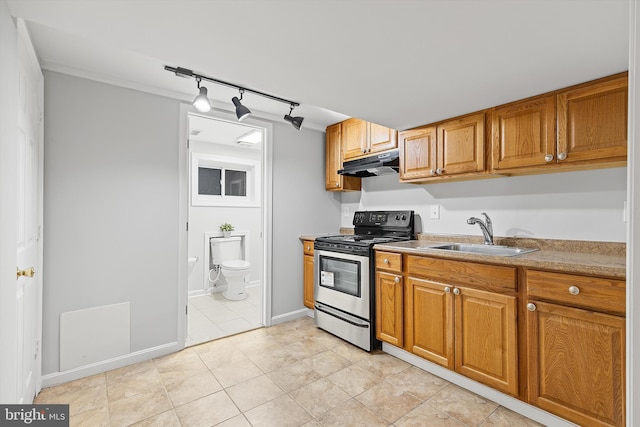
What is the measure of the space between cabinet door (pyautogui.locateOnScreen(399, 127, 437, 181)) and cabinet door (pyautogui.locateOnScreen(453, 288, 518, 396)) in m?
1.06

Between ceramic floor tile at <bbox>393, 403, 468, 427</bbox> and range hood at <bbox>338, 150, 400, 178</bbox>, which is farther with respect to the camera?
range hood at <bbox>338, 150, 400, 178</bbox>

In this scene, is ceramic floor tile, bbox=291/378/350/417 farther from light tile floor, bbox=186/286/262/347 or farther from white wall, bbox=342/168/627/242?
white wall, bbox=342/168/627/242

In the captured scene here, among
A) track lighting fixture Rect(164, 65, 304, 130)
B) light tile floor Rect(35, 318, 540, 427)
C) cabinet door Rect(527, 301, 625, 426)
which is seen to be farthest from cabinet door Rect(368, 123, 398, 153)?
light tile floor Rect(35, 318, 540, 427)

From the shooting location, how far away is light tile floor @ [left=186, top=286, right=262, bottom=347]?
3.00 metres

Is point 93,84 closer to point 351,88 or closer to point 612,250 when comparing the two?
point 351,88

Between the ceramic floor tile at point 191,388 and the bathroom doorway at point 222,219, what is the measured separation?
1.12m

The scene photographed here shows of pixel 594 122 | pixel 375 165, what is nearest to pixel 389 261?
pixel 375 165

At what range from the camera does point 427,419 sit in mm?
1749

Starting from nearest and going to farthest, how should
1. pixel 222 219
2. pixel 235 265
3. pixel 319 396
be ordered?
1. pixel 319 396
2. pixel 235 265
3. pixel 222 219

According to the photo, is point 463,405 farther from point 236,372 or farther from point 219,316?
point 219,316

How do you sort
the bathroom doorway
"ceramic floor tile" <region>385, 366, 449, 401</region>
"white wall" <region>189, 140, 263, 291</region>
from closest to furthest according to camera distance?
"ceramic floor tile" <region>385, 366, 449, 401</region> → the bathroom doorway → "white wall" <region>189, 140, 263, 291</region>

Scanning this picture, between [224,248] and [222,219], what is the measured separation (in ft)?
1.52

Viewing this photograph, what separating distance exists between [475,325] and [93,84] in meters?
3.21

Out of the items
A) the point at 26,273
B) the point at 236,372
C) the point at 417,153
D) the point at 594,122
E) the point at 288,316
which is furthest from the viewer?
the point at 288,316
